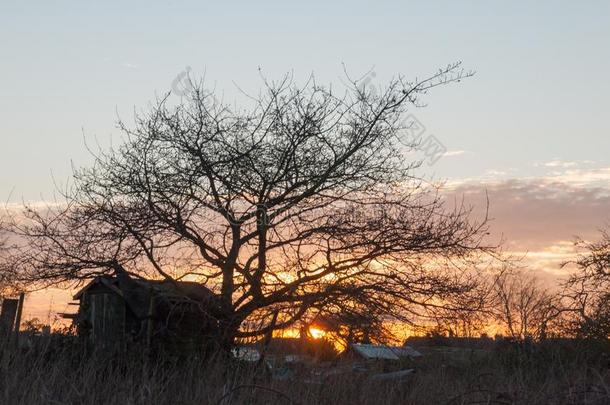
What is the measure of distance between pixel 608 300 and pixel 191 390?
16338mm

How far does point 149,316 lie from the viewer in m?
13.9

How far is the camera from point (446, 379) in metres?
10.3

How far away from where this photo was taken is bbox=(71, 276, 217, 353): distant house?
13.6m

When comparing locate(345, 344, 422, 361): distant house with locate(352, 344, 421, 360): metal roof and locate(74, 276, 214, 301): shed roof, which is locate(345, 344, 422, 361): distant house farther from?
locate(74, 276, 214, 301): shed roof

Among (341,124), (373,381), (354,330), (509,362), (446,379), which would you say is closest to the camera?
(373,381)

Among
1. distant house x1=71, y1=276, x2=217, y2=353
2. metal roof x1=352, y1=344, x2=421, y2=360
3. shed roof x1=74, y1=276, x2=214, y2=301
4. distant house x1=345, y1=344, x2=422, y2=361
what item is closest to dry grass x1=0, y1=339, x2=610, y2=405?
distant house x1=345, y1=344, x2=422, y2=361

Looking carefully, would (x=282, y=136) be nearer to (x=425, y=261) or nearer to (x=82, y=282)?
(x=425, y=261)

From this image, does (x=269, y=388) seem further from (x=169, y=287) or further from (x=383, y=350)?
(x=169, y=287)

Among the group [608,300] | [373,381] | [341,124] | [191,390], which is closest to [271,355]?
[373,381]

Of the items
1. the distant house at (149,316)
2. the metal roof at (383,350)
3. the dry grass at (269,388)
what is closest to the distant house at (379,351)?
the metal roof at (383,350)

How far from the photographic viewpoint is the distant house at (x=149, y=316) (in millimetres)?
13594

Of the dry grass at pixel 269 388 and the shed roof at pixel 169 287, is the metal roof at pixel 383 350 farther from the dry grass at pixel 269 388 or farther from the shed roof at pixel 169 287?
the shed roof at pixel 169 287

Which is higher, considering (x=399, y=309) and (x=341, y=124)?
(x=341, y=124)

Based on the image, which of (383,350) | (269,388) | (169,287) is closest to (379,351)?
(383,350)
